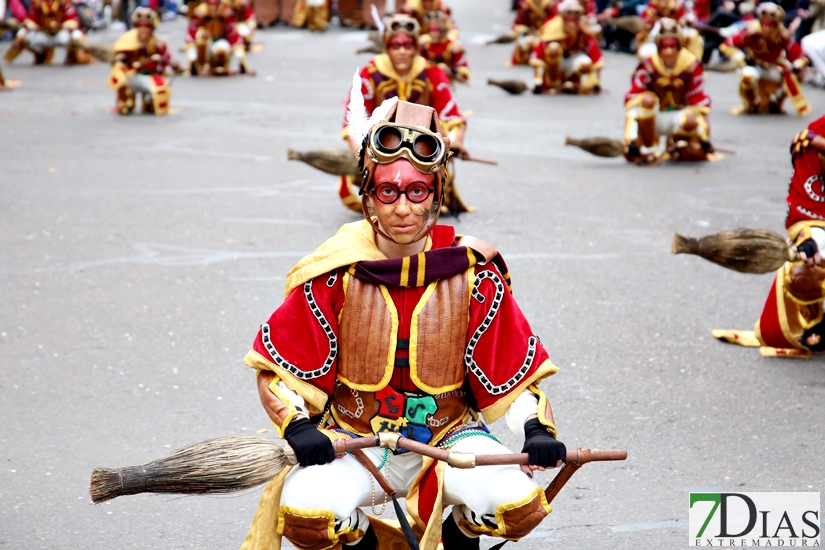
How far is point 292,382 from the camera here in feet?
10.5

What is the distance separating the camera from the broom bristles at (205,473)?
9.80 ft

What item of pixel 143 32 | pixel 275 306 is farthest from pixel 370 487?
pixel 143 32

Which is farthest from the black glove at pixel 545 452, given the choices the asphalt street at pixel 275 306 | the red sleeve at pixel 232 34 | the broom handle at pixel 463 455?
the red sleeve at pixel 232 34

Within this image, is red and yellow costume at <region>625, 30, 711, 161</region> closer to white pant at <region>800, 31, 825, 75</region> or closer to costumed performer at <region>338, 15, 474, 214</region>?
costumed performer at <region>338, 15, 474, 214</region>

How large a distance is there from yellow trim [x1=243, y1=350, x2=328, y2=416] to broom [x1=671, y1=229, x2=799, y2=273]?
258 centimetres

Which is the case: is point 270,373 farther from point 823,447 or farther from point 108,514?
point 823,447

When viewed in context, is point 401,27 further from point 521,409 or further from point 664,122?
point 521,409

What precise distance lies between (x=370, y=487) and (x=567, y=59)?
540 inches

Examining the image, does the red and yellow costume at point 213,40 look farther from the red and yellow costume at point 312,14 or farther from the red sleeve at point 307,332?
the red sleeve at point 307,332

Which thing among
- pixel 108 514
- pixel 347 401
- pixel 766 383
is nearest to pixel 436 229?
pixel 347 401

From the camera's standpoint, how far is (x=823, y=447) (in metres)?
4.65

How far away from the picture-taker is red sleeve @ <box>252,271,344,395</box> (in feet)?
10.5

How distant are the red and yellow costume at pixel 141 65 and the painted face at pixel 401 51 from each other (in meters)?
5.81

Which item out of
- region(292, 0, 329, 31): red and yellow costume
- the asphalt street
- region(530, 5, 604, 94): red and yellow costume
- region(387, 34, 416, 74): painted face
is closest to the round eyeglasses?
the asphalt street
